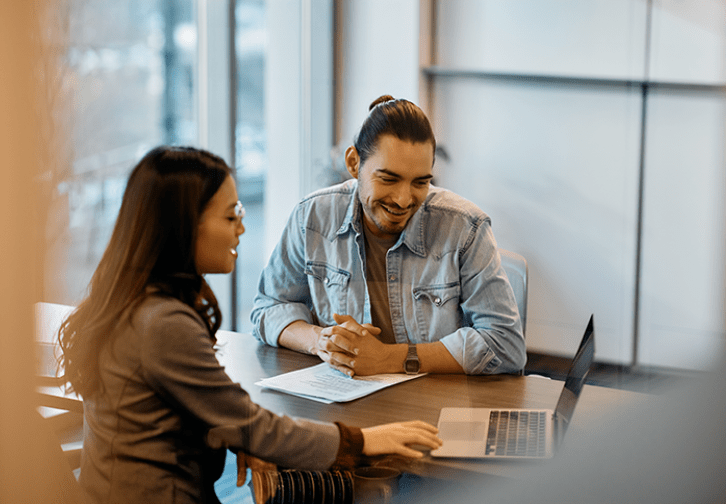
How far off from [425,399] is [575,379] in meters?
0.23

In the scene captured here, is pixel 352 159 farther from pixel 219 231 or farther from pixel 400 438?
pixel 400 438

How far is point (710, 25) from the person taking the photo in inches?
29.9

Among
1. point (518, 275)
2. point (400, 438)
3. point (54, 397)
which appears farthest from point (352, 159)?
point (54, 397)

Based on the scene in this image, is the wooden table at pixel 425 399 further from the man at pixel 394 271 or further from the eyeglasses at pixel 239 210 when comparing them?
the eyeglasses at pixel 239 210

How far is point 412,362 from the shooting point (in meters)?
1.08

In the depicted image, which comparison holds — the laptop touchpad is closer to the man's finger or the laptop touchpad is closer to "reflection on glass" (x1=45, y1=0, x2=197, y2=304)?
the man's finger

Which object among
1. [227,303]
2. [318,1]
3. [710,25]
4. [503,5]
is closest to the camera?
[710,25]

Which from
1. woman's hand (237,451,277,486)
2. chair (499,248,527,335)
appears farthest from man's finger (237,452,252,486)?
chair (499,248,527,335)

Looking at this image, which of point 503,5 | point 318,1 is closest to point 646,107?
point 503,5

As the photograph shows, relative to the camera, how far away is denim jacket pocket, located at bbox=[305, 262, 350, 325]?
1.10 m

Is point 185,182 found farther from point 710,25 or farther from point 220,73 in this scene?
point 710,25

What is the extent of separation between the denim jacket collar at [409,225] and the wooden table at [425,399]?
20cm

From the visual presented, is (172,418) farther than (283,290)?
No

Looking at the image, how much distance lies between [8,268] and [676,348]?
1087mm
